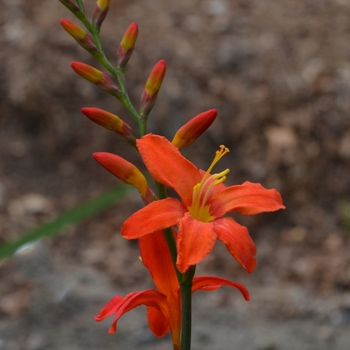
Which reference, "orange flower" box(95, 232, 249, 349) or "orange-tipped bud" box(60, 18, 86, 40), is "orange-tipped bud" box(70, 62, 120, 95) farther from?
"orange flower" box(95, 232, 249, 349)

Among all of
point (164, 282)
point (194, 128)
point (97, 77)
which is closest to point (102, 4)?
point (97, 77)

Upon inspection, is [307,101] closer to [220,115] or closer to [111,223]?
[220,115]

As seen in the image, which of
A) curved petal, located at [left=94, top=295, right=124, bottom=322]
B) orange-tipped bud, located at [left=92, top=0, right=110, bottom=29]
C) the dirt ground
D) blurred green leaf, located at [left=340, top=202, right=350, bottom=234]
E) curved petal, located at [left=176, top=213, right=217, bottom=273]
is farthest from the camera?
blurred green leaf, located at [left=340, top=202, right=350, bottom=234]

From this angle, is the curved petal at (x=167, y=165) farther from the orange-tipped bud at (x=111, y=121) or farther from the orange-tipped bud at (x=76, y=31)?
the orange-tipped bud at (x=76, y=31)

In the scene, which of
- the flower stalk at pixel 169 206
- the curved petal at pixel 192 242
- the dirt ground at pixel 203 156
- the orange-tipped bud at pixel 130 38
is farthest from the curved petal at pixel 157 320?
Answer: the dirt ground at pixel 203 156

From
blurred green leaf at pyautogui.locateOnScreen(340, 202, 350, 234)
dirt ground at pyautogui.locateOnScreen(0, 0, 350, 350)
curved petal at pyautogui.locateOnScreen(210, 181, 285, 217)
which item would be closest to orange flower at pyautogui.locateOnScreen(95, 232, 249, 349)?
curved petal at pyautogui.locateOnScreen(210, 181, 285, 217)

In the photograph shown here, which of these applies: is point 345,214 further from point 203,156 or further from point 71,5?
point 71,5
